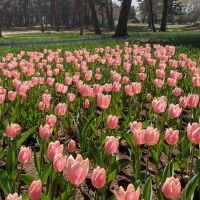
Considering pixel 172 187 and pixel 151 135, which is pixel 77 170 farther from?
pixel 151 135

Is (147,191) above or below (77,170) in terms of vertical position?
below

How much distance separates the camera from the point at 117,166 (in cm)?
229

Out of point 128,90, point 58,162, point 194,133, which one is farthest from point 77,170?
point 128,90

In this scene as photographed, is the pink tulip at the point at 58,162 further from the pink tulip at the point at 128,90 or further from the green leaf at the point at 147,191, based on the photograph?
the pink tulip at the point at 128,90

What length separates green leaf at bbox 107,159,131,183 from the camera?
220 cm

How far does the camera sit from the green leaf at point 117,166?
2.20 metres

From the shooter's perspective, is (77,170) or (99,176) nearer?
(77,170)

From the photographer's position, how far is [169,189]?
1.44 metres

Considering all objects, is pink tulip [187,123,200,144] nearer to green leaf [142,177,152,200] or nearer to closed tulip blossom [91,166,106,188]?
green leaf [142,177,152,200]

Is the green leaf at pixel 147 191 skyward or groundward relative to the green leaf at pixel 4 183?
skyward

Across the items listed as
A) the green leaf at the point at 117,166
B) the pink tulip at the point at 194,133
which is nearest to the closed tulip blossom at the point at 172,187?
the pink tulip at the point at 194,133

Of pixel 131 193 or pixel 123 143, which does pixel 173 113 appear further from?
pixel 131 193

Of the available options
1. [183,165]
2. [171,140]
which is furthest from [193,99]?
[171,140]

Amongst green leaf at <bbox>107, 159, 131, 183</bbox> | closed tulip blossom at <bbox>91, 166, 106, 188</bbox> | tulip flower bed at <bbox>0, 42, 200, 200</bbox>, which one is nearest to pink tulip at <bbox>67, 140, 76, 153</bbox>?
tulip flower bed at <bbox>0, 42, 200, 200</bbox>
